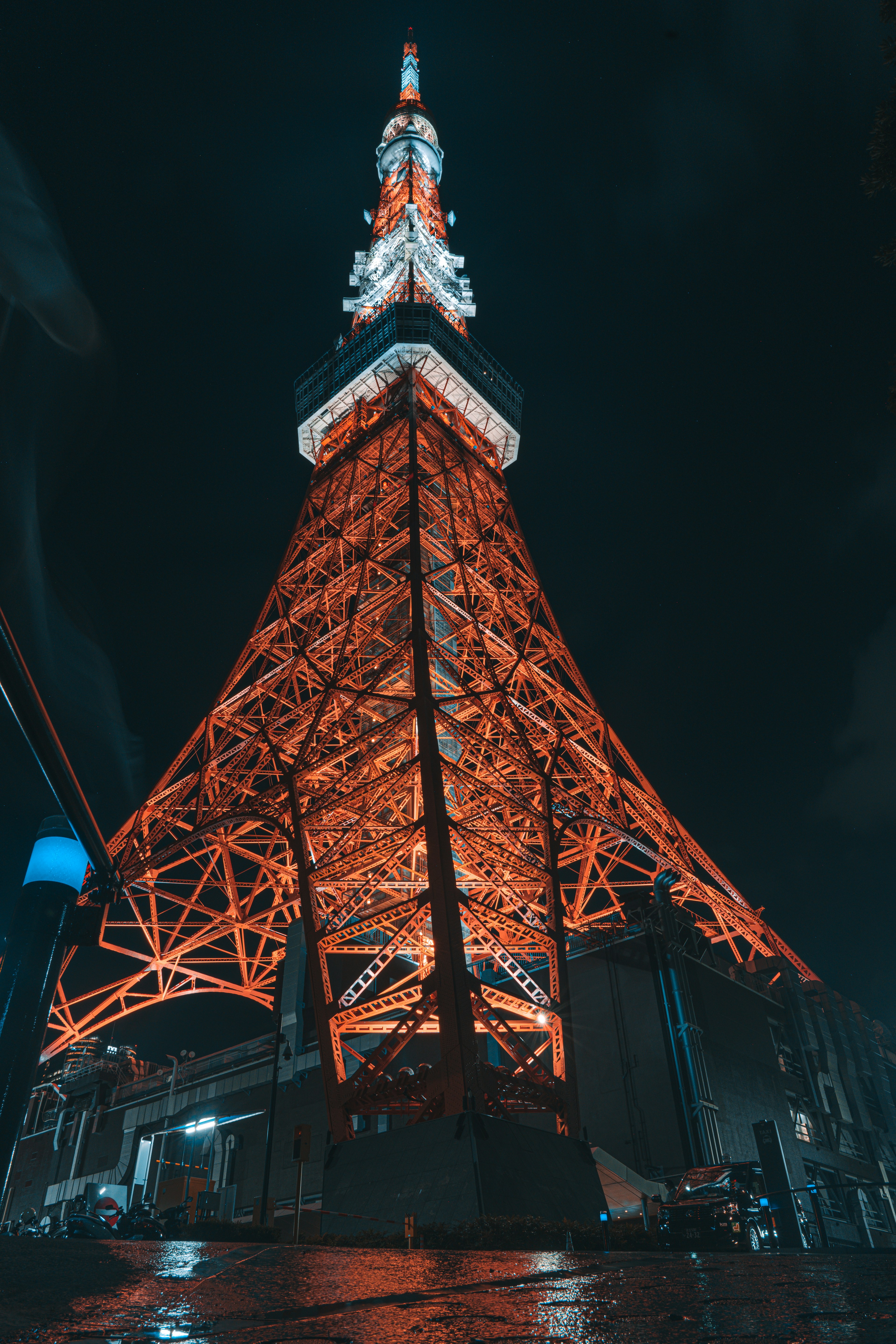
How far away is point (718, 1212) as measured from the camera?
15305 millimetres

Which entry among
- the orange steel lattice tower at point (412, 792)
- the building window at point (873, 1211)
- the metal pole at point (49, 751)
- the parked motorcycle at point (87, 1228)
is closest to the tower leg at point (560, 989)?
the orange steel lattice tower at point (412, 792)

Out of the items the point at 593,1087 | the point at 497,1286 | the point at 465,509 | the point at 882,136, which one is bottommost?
the point at 497,1286

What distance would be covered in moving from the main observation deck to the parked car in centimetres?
3570

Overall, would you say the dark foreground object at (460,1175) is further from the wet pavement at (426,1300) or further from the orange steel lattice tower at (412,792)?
the wet pavement at (426,1300)

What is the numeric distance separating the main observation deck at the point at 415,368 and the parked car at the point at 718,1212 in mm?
35700

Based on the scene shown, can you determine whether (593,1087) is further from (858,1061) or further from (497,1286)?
(497,1286)

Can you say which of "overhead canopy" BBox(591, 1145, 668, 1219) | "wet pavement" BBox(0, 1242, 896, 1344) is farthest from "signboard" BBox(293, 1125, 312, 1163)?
"overhead canopy" BBox(591, 1145, 668, 1219)

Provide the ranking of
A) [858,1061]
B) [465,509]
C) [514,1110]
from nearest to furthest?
1. [514,1110]
2. [465,509]
3. [858,1061]

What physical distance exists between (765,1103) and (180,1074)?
24407 mm

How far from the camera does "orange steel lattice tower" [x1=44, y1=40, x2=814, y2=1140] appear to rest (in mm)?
19484

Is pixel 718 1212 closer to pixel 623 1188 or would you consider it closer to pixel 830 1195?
pixel 623 1188

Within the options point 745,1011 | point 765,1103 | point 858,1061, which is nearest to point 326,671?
point 745,1011

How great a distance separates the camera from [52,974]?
27.7 metres

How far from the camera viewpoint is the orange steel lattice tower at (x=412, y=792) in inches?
767
